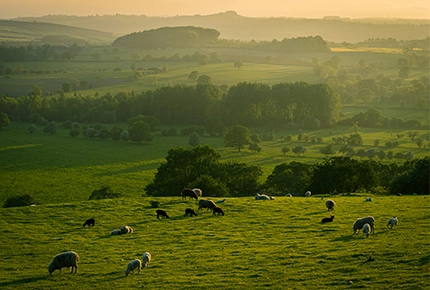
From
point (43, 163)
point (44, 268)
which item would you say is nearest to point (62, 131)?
point (43, 163)

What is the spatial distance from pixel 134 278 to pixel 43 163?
66.5m

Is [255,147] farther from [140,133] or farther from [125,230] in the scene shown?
[125,230]

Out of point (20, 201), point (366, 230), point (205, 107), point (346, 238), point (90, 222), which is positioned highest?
point (366, 230)

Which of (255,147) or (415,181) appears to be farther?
(255,147)

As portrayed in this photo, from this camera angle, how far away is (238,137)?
9375 cm

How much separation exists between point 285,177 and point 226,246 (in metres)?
31.0

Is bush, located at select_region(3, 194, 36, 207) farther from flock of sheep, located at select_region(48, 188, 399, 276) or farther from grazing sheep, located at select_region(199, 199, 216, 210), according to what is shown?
grazing sheep, located at select_region(199, 199, 216, 210)

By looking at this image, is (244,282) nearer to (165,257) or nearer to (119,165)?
(165,257)

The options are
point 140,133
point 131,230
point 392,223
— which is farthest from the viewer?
point 140,133

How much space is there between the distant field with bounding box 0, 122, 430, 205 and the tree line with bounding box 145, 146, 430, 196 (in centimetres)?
1143

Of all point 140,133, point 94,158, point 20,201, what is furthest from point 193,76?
point 20,201

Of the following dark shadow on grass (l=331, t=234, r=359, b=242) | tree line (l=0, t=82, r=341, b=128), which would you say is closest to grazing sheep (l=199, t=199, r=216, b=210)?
dark shadow on grass (l=331, t=234, r=359, b=242)

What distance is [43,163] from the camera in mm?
81938

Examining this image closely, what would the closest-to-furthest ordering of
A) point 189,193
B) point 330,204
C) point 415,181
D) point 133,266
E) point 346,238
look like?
point 133,266 < point 346,238 < point 330,204 < point 189,193 < point 415,181
